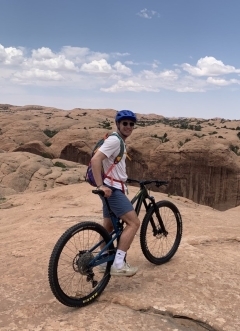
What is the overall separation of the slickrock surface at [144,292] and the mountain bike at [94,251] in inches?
6.4

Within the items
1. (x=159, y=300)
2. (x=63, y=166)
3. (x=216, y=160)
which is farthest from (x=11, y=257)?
(x=216, y=160)

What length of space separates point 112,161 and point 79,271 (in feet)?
4.62

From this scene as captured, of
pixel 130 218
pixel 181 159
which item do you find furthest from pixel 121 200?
pixel 181 159

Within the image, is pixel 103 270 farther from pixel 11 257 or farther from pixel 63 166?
pixel 63 166

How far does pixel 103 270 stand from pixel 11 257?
244cm

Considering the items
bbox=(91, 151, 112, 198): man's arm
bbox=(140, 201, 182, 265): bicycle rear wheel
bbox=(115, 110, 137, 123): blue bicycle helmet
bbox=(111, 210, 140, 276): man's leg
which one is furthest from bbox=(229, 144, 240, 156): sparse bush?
bbox=(91, 151, 112, 198): man's arm

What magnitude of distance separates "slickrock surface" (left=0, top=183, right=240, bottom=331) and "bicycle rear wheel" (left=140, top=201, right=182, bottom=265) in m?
0.16

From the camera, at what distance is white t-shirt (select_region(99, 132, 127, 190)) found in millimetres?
4426

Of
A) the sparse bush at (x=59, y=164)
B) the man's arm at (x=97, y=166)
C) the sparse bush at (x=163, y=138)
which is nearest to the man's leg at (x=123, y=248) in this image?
the man's arm at (x=97, y=166)

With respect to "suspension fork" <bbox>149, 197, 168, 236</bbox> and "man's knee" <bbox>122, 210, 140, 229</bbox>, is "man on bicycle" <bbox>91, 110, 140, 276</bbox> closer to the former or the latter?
"man's knee" <bbox>122, 210, 140, 229</bbox>

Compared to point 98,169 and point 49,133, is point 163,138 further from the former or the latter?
point 98,169

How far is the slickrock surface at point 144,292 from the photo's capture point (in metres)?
3.95

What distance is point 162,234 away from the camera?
5793mm

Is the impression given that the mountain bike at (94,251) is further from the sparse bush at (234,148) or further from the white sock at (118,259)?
the sparse bush at (234,148)
